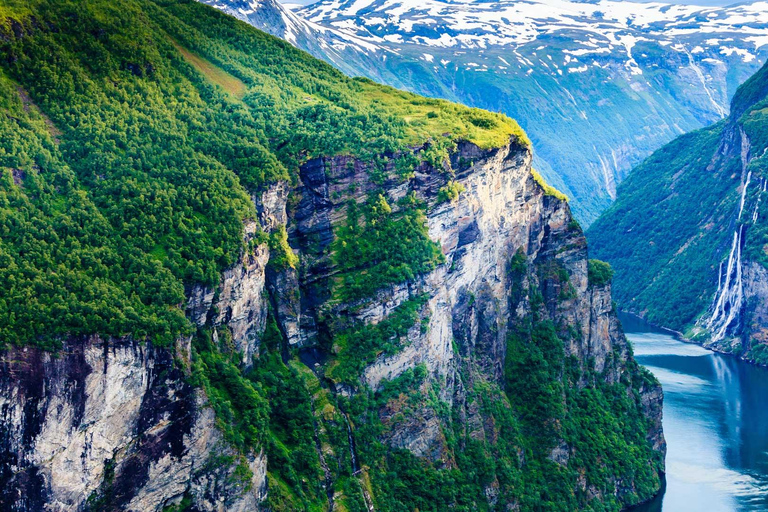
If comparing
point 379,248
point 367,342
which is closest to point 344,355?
point 367,342

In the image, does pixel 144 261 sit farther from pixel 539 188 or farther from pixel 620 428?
pixel 620 428

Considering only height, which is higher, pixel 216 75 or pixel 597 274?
pixel 216 75

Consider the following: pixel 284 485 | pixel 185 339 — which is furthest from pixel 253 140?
pixel 284 485

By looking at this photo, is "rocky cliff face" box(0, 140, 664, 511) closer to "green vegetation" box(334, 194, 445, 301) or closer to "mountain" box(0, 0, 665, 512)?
"mountain" box(0, 0, 665, 512)

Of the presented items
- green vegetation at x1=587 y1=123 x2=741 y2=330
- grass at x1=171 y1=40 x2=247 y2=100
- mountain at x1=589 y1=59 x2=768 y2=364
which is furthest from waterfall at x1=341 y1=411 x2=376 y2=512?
green vegetation at x1=587 y1=123 x2=741 y2=330

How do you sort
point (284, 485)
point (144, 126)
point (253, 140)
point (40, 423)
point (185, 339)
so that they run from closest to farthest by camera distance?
point (40, 423), point (185, 339), point (284, 485), point (144, 126), point (253, 140)

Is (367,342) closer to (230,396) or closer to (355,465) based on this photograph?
(355,465)

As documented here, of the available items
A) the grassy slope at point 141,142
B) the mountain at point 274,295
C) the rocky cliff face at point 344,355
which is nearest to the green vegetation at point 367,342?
the mountain at point 274,295

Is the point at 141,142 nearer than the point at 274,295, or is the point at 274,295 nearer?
the point at 141,142
